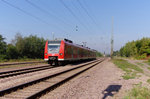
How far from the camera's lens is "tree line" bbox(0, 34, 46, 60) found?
39031 mm

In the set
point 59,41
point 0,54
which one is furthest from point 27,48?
point 59,41

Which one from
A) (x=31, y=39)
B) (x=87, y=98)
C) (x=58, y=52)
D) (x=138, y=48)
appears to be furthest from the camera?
(x=138, y=48)

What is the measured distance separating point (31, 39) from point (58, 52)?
30.7m

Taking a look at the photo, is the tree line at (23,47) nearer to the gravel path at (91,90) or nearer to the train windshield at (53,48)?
the train windshield at (53,48)

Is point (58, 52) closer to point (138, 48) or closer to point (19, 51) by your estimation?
point (19, 51)

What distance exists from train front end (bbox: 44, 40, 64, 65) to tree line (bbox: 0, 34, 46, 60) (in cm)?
2333

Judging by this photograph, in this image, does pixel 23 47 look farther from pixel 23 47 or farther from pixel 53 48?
pixel 53 48

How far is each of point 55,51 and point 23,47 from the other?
1109 inches

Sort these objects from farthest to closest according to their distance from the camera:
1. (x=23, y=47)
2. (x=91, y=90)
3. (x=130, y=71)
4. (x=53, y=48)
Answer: (x=23, y=47) → (x=53, y=48) → (x=130, y=71) → (x=91, y=90)

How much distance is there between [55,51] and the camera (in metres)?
18.4

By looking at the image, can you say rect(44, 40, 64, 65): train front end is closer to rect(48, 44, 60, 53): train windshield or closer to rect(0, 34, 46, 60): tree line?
rect(48, 44, 60, 53): train windshield

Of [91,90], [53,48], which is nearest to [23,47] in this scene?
[53,48]

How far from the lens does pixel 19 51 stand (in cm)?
4350

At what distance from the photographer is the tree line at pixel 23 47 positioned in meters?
39.0
